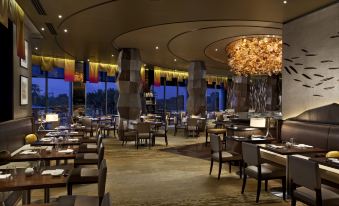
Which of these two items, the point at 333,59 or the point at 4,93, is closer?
the point at 333,59

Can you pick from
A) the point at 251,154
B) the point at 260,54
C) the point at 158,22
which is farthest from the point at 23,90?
the point at 260,54

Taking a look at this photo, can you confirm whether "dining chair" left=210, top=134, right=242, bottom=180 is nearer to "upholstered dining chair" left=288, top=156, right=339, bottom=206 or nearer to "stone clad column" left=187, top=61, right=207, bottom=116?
"upholstered dining chair" left=288, top=156, right=339, bottom=206

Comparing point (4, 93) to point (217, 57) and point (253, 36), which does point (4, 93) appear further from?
point (217, 57)

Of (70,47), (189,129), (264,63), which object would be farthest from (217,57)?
(70,47)

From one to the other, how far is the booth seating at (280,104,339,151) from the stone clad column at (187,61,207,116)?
301 inches

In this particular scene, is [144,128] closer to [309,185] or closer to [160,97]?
[309,185]

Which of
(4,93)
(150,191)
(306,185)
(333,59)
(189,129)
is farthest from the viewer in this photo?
(189,129)

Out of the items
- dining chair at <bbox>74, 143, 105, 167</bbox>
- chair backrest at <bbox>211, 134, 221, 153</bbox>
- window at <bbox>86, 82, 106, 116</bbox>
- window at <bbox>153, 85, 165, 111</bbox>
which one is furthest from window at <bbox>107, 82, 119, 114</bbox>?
chair backrest at <bbox>211, 134, 221, 153</bbox>

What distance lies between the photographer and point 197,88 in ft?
46.9

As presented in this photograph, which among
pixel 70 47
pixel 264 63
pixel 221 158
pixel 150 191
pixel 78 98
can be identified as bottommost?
pixel 150 191

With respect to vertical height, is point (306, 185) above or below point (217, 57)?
below

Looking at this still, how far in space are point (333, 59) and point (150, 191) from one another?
393cm

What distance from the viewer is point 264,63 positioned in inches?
361

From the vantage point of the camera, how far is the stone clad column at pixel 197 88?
46.5 ft
